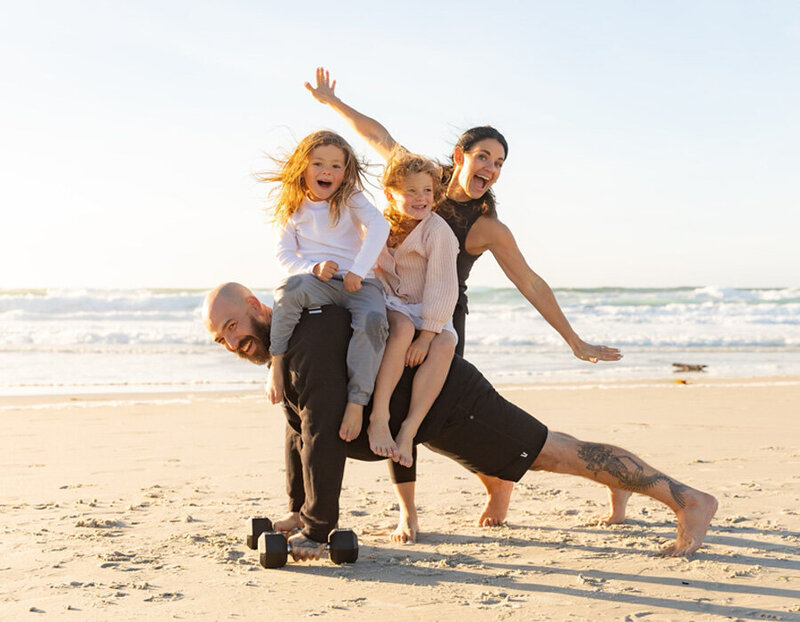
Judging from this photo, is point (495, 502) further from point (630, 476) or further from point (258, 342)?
point (258, 342)

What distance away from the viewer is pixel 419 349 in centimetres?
369

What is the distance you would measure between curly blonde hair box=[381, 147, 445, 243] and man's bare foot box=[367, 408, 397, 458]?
85 cm

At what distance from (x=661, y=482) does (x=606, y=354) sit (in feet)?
2.14

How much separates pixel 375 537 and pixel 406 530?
7.3 inches

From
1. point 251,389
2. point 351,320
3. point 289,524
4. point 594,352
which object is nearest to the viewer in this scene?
point 351,320

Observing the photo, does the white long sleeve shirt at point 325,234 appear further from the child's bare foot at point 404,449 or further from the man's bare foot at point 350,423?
the child's bare foot at point 404,449

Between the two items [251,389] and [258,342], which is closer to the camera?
[258,342]

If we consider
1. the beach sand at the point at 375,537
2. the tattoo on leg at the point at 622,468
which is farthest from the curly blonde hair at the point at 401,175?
the beach sand at the point at 375,537

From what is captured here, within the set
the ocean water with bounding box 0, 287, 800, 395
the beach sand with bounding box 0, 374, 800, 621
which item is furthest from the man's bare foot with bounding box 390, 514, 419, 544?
the ocean water with bounding box 0, 287, 800, 395

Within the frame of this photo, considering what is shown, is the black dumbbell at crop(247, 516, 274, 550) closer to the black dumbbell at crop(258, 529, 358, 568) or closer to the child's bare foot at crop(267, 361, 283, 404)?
the black dumbbell at crop(258, 529, 358, 568)

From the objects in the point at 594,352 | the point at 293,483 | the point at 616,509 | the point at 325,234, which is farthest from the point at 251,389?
the point at 325,234

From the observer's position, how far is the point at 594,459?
12.8 feet

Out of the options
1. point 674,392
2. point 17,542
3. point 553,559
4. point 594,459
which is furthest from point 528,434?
point 674,392

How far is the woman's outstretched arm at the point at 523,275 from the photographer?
4.20 meters
